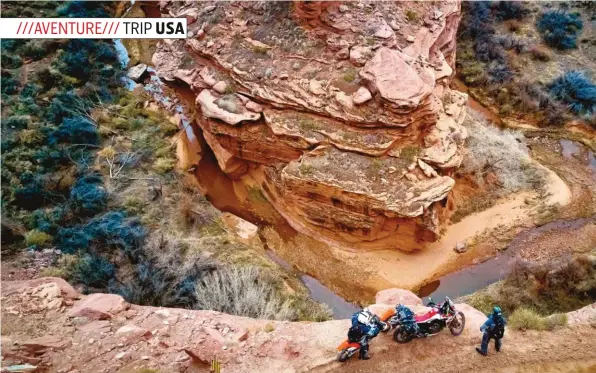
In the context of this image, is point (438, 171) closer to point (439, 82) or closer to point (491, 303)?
point (439, 82)

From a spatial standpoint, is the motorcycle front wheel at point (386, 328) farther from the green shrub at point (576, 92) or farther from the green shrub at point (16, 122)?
the green shrub at point (576, 92)

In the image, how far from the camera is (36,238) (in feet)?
39.0

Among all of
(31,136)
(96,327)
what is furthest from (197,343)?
(31,136)

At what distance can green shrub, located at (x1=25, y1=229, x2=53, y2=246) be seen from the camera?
38.7ft

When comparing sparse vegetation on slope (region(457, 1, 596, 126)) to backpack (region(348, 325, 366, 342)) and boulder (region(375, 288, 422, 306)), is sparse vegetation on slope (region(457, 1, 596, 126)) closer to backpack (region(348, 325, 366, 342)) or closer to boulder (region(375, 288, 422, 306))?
boulder (region(375, 288, 422, 306))

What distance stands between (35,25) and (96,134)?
4223mm

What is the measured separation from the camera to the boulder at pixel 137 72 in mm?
19984

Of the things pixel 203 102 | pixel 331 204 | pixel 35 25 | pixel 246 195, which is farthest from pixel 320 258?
pixel 35 25

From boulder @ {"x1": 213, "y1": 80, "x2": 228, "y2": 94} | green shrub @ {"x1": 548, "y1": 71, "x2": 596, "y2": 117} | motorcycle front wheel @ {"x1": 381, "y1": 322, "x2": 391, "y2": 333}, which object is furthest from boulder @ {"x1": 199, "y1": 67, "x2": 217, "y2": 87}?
green shrub @ {"x1": 548, "y1": 71, "x2": 596, "y2": 117}

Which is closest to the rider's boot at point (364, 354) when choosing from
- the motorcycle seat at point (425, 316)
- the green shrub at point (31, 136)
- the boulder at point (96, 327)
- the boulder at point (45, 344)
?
the motorcycle seat at point (425, 316)

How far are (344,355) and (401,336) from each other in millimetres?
1190

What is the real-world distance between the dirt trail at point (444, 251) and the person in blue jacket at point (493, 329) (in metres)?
5.46

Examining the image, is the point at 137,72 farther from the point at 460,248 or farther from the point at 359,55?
the point at 460,248

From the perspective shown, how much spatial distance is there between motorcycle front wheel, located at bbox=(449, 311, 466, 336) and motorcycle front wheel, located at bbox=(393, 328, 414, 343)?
2.64 feet
